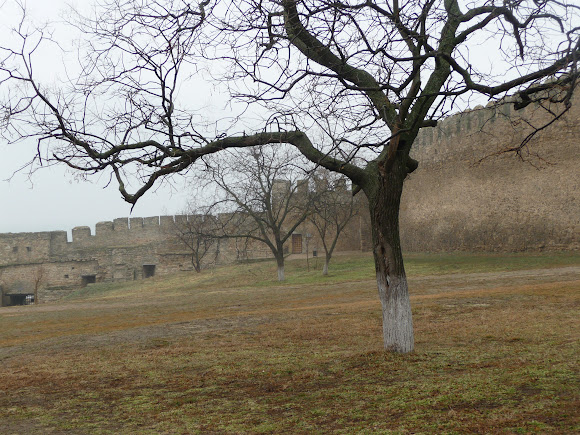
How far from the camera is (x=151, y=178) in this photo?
680 centimetres

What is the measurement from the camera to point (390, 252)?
6.55 meters

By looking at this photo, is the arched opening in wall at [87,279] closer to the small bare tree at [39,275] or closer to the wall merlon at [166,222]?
the small bare tree at [39,275]

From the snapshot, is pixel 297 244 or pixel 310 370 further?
pixel 297 244

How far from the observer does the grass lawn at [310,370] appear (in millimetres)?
4641

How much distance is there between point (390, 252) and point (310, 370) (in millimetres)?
1452

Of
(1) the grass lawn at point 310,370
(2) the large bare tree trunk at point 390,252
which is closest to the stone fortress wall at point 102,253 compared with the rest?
(1) the grass lawn at point 310,370

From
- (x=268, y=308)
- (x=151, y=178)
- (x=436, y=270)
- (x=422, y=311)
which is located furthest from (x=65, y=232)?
(x=151, y=178)

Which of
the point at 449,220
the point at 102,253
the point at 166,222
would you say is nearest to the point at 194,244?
the point at 166,222

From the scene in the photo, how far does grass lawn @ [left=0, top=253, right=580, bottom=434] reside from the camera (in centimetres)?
464

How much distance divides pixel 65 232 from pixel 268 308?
27.1m

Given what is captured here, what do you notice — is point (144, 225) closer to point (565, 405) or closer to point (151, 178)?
point (151, 178)

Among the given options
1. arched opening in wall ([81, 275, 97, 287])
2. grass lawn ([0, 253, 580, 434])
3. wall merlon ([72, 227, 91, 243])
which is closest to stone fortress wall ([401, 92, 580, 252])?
grass lawn ([0, 253, 580, 434])

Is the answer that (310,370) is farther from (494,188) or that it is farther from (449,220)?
(449,220)

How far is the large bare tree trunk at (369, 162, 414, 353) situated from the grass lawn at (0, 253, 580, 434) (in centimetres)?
45
